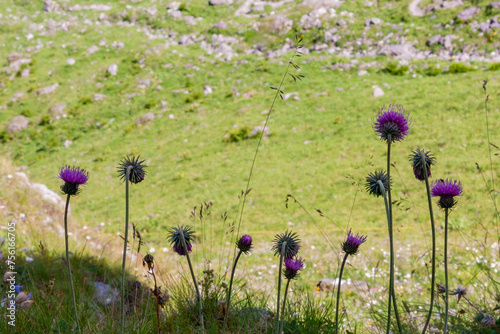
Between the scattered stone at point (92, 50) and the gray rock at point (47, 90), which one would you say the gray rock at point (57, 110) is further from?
the scattered stone at point (92, 50)

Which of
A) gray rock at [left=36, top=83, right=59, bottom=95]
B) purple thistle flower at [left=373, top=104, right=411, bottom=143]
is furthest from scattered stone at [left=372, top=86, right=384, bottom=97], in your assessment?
gray rock at [left=36, top=83, right=59, bottom=95]

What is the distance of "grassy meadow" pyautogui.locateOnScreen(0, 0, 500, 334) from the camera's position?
4.05 meters

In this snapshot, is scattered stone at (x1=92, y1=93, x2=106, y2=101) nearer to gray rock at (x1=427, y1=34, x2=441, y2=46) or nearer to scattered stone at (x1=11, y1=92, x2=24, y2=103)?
scattered stone at (x1=11, y1=92, x2=24, y2=103)

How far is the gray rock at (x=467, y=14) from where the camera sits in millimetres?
16327

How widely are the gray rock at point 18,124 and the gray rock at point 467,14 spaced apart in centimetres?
1914

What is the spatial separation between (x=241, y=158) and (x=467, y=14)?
474 inches

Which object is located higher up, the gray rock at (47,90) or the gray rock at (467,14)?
the gray rock at (467,14)

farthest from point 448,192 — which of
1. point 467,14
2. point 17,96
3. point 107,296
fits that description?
point 17,96

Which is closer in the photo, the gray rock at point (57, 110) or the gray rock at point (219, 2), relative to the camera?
the gray rock at point (57, 110)

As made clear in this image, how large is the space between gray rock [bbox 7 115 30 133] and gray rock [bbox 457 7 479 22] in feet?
62.8

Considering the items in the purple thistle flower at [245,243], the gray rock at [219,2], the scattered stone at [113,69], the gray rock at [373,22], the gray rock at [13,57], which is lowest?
the purple thistle flower at [245,243]

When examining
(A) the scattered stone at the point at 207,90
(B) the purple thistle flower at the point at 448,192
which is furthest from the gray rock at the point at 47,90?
(B) the purple thistle flower at the point at 448,192

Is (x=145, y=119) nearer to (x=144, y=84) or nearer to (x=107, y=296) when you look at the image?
(x=144, y=84)

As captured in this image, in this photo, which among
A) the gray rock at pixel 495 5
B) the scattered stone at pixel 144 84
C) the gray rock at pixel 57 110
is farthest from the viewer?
the scattered stone at pixel 144 84
